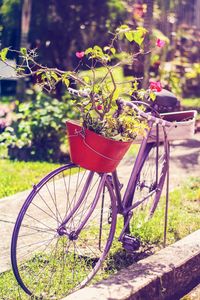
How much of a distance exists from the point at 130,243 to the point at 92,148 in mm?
984

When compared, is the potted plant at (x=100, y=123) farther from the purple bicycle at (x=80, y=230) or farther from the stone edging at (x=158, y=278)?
the stone edging at (x=158, y=278)

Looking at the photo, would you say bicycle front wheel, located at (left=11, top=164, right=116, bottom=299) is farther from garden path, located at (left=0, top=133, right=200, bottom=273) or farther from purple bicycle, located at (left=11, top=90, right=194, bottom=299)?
garden path, located at (left=0, top=133, right=200, bottom=273)

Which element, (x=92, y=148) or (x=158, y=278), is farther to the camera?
(x=158, y=278)

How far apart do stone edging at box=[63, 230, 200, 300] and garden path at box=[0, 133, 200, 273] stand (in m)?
0.89

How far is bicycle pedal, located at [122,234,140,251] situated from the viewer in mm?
4484

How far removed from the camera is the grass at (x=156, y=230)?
412 cm

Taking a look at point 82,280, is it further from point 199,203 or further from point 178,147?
point 178,147

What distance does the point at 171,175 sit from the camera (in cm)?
706

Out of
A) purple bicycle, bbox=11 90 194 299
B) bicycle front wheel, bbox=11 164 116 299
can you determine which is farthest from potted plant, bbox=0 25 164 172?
bicycle front wheel, bbox=11 164 116 299

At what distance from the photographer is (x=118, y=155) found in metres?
3.91

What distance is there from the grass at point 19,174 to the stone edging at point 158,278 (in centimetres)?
224

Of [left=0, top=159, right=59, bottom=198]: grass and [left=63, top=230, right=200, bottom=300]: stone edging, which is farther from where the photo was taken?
[left=0, top=159, right=59, bottom=198]: grass

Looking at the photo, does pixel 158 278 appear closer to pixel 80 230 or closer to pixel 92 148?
pixel 80 230

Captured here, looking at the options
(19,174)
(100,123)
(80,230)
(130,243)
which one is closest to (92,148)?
(100,123)
